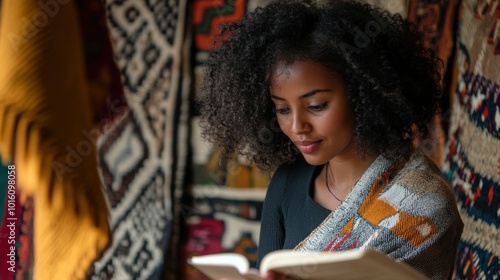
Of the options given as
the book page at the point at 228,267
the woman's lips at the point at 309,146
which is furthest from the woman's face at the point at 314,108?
the book page at the point at 228,267

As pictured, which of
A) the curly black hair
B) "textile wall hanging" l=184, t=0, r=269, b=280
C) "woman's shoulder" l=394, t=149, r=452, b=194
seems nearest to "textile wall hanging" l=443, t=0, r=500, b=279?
the curly black hair

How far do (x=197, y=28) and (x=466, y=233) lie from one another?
0.99 meters

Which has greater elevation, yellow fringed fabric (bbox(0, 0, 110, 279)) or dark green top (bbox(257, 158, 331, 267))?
yellow fringed fabric (bbox(0, 0, 110, 279))

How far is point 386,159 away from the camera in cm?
129

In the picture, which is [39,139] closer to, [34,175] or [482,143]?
[34,175]

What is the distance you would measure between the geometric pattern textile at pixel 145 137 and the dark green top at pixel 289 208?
2.61ft

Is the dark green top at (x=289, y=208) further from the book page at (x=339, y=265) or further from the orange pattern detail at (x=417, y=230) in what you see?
the book page at (x=339, y=265)

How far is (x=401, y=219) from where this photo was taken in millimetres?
1188

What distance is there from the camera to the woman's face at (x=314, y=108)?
49.0 inches

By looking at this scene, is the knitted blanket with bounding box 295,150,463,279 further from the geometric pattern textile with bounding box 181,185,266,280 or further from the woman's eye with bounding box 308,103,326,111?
the geometric pattern textile with bounding box 181,185,266,280

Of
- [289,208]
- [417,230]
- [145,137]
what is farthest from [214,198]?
[417,230]

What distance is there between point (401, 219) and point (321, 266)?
1.02ft

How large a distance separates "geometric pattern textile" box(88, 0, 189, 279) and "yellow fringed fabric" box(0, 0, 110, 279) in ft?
4.94

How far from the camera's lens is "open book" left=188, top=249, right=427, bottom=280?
885 mm
